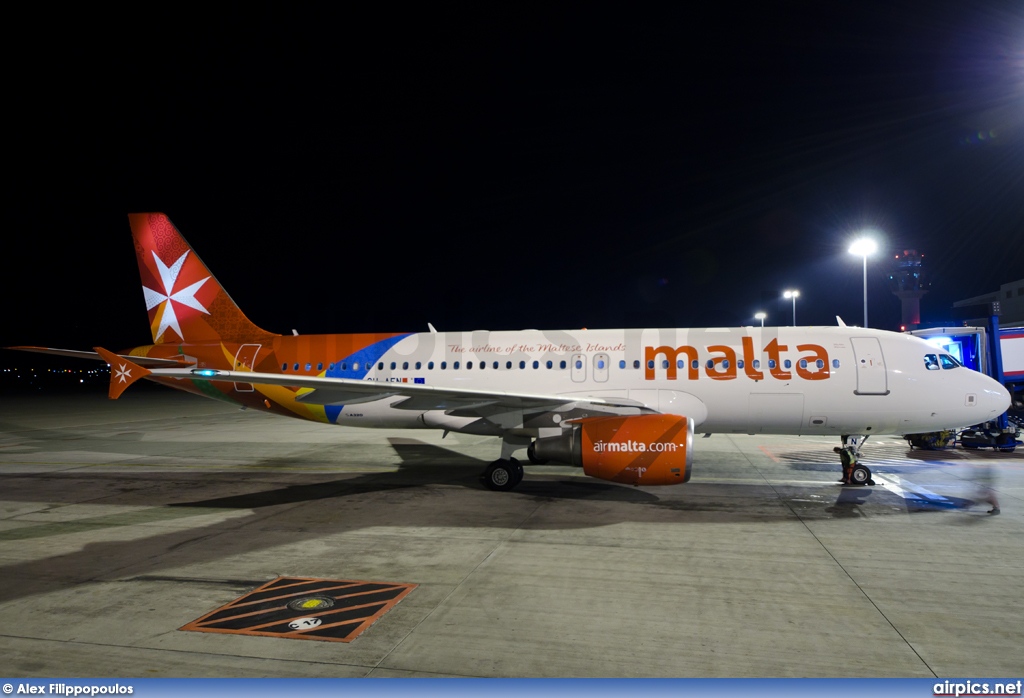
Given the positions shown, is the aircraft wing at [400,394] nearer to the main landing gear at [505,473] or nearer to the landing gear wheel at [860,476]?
the main landing gear at [505,473]

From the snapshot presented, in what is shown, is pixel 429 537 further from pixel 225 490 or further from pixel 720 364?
pixel 720 364

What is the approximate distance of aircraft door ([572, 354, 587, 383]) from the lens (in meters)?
13.4

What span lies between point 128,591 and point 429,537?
13.3ft

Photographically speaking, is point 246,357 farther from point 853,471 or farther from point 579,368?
point 853,471

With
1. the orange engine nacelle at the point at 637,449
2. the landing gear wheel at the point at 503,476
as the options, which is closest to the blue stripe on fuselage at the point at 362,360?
the landing gear wheel at the point at 503,476

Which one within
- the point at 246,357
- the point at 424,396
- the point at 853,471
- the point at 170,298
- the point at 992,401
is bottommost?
the point at 853,471

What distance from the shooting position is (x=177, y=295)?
54.0 ft

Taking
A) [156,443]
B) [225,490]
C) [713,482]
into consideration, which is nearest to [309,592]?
[225,490]

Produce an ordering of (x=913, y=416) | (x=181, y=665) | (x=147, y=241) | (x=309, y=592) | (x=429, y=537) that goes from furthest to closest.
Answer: (x=147, y=241)
(x=913, y=416)
(x=429, y=537)
(x=309, y=592)
(x=181, y=665)

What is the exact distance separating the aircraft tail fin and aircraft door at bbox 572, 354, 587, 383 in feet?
30.0

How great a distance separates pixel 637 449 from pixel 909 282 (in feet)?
116

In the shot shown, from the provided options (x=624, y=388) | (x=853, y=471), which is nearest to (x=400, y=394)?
(x=624, y=388)

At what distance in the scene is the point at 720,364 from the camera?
41.8ft

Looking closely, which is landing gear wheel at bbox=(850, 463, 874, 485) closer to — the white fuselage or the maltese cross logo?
the white fuselage
